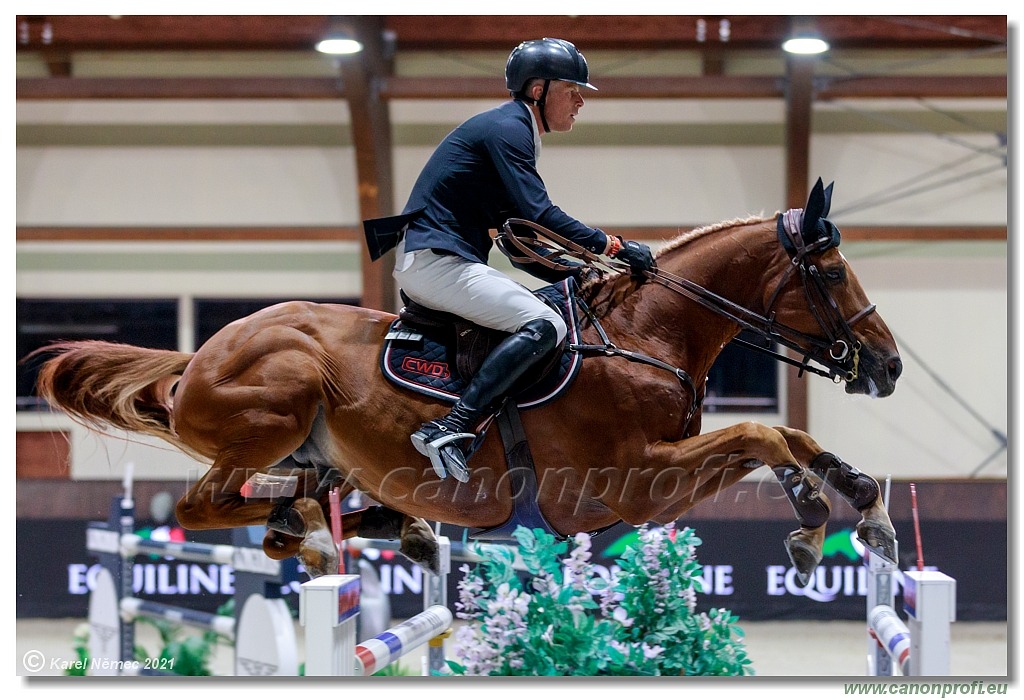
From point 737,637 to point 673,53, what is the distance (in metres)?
3.52

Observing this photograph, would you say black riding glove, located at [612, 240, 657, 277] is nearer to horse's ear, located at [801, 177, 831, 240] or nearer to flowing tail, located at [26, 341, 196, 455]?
horse's ear, located at [801, 177, 831, 240]

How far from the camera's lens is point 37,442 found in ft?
20.6

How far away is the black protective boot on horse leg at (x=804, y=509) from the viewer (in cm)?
262

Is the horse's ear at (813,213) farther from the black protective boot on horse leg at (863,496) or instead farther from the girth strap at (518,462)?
the girth strap at (518,462)

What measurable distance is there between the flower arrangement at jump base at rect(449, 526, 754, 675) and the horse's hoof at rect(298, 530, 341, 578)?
69cm

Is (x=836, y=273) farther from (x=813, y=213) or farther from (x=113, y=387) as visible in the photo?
(x=113, y=387)

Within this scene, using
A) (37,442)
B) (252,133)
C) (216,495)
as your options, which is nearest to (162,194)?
(252,133)

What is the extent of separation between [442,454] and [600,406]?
518 mm

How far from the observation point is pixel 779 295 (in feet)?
9.44

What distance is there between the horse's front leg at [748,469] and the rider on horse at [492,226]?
50 cm

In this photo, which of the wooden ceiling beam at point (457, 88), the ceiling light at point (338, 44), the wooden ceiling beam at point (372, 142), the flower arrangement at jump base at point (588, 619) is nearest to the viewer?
the flower arrangement at jump base at point (588, 619)

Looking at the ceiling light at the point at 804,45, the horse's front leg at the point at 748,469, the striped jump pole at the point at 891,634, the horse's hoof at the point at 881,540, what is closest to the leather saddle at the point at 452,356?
the horse's front leg at the point at 748,469

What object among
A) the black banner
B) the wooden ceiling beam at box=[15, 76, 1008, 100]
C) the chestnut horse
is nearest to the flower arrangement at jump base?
the chestnut horse

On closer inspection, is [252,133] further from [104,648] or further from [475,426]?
[475,426]
